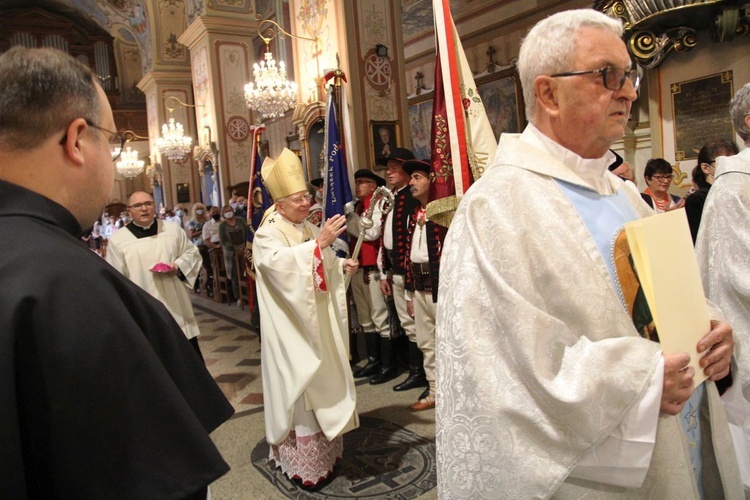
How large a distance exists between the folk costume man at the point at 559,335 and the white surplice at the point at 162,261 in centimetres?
368

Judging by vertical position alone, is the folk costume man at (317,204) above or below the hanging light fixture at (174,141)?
below

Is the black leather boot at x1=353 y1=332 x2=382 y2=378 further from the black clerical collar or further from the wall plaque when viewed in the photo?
the wall plaque

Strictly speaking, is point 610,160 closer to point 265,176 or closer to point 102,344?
point 102,344

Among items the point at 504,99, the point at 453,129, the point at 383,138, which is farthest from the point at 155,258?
the point at 504,99

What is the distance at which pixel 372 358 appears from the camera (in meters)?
5.62

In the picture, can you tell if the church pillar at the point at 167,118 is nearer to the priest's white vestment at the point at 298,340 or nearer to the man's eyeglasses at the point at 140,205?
the man's eyeglasses at the point at 140,205

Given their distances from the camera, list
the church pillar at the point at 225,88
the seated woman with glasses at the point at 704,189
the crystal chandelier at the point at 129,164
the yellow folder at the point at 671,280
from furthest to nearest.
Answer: the crystal chandelier at the point at 129,164 → the church pillar at the point at 225,88 → the seated woman with glasses at the point at 704,189 → the yellow folder at the point at 671,280

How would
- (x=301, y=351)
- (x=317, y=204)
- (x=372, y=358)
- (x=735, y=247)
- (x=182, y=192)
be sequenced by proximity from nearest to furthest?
1. (x=735, y=247)
2. (x=301, y=351)
3. (x=372, y=358)
4. (x=317, y=204)
5. (x=182, y=192)

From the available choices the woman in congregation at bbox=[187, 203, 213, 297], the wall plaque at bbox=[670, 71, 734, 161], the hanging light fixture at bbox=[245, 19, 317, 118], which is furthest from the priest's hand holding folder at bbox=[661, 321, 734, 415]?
the woman in congregation at bbox=[187, 203, 213, 297]

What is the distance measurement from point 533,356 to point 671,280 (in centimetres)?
35

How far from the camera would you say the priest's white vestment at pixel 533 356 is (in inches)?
48.9

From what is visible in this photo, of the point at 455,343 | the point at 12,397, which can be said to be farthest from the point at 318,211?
the point at 12,397

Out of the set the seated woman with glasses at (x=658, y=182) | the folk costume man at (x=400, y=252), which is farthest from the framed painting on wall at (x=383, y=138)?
the seated woman with glasses at (x=658, y=182)

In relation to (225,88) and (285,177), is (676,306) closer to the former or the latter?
(285,177)
